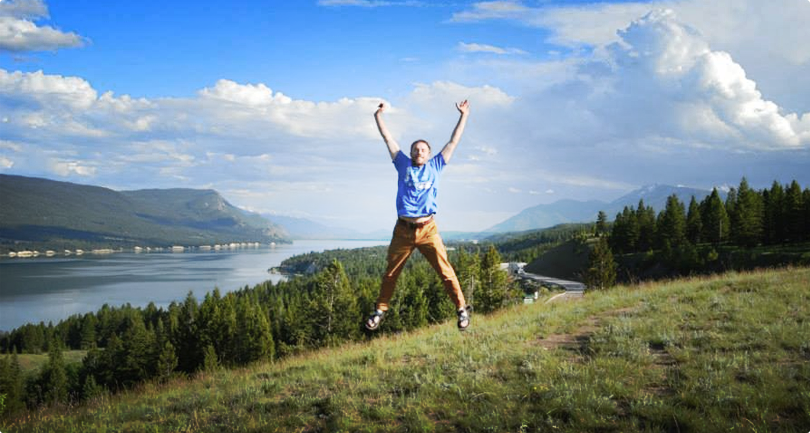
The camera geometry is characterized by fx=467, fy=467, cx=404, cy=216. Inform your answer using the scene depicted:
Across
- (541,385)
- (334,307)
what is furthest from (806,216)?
(541,385)

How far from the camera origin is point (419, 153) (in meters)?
6.08

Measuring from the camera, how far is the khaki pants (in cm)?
630

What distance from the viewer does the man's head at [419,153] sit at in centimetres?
609

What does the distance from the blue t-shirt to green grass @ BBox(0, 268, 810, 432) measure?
2679 mm

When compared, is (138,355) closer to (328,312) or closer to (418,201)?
(328,312)

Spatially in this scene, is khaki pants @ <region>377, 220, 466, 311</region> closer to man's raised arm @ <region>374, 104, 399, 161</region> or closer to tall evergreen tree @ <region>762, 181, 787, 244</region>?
man's raised arm @ <region>374, 104, 399, 161</region>

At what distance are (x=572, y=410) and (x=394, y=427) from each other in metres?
2.21

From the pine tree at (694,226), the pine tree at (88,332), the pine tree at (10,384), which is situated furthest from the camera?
the pine tree at (88,332)

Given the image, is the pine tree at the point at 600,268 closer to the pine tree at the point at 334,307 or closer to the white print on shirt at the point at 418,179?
the pine tree at the point at 334,307

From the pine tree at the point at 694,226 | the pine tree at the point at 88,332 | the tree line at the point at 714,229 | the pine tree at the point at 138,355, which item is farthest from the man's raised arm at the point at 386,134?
the pine tree at the point at 88,332

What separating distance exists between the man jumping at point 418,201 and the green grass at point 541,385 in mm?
1311

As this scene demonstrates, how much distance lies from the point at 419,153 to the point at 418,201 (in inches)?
25.4

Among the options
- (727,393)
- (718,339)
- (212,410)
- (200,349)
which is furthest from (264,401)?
(200,349)

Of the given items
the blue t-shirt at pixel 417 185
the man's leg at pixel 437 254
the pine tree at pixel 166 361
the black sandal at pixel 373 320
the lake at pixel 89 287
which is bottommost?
the lake at pixel 89 287
